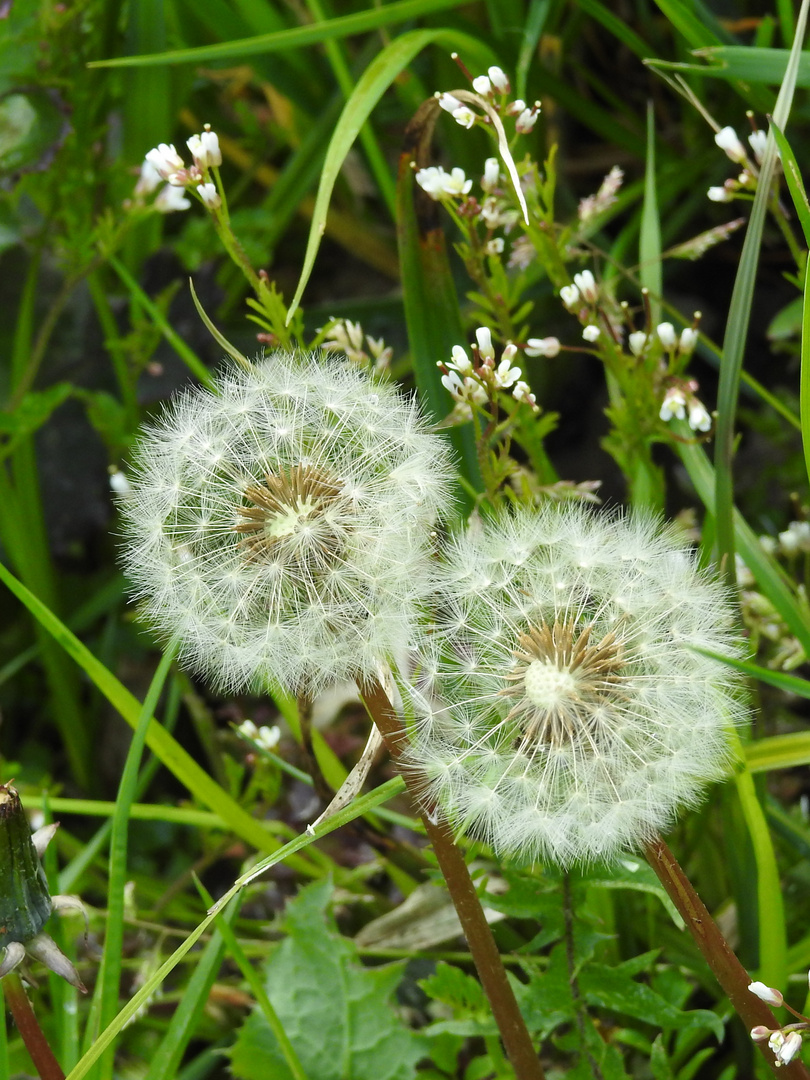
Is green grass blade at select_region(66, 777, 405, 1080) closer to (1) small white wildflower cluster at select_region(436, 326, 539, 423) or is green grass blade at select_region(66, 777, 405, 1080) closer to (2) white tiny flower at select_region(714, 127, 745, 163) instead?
(1) small white wildflower cluster at select_region(436, 326, 539, 423)

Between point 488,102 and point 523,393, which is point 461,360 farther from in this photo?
point 488,102

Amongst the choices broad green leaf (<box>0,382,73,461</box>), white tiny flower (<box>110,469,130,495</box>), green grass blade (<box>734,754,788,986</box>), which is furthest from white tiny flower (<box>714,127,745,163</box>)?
broad green leaf (<box>0,382,73,461</box>)

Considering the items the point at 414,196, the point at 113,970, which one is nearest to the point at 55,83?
the point at 414,196

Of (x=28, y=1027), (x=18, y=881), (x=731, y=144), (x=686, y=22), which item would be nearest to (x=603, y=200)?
(x=731, y=144)

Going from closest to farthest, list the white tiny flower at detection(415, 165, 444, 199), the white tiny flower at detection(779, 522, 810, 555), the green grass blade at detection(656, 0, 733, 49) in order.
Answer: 1. the white tiny flower at detection(415, 165, 444, 199)
2. the green grass blade at detection(656, 0, 733, 49)
3. the white tiny flower at detection(779, 522, 810, 555)

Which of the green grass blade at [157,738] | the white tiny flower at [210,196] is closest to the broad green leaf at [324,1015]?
the green grass blade at [157,738]

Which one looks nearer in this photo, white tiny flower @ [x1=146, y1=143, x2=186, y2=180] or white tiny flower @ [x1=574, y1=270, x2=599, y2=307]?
white tiny flower @ [x1=146, y1=143, x2=186, y2=180]

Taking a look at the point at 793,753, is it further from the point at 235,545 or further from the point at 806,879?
the point at 235,545
